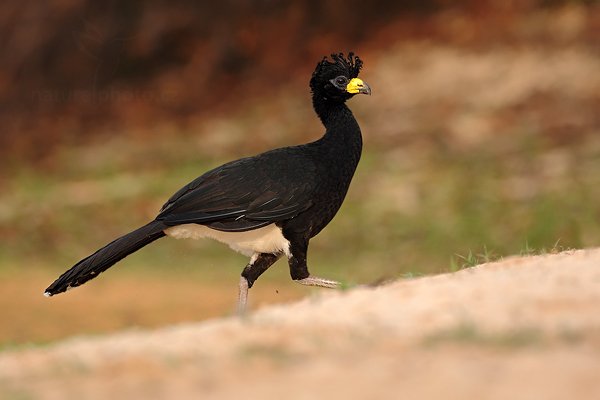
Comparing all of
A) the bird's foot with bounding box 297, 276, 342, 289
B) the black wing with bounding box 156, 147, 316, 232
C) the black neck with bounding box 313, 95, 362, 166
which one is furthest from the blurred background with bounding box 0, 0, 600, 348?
the black wing with bounding box 156, 147, 316, 232

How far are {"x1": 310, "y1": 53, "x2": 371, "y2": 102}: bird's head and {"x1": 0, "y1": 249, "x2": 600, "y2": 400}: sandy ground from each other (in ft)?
9.56

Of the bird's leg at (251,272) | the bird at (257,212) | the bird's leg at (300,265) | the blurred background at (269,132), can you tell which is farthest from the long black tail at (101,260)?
the blurred background at (269,132)

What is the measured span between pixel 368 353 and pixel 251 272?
11.9 ft

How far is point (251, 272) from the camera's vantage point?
8961 millimetres

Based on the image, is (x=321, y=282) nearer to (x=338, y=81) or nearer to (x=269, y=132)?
(x=338, y=81)

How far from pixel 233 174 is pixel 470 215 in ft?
37.3

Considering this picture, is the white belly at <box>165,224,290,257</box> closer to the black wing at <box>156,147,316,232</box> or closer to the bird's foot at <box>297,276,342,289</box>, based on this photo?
the black wing at <box>156,147,316,232</box>

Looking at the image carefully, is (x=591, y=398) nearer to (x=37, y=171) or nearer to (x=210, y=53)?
(x=37, y=171)

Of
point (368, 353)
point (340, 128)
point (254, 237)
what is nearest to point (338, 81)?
point (340, 128)

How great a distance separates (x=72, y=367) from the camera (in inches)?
229

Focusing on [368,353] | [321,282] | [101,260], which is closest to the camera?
[368,353]

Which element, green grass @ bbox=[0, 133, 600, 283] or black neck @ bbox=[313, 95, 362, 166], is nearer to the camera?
black neck @ bbox=[313, 95, 362, 166]

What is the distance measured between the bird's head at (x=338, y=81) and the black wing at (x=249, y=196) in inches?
34.9

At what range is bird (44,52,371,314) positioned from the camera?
28.8ft
